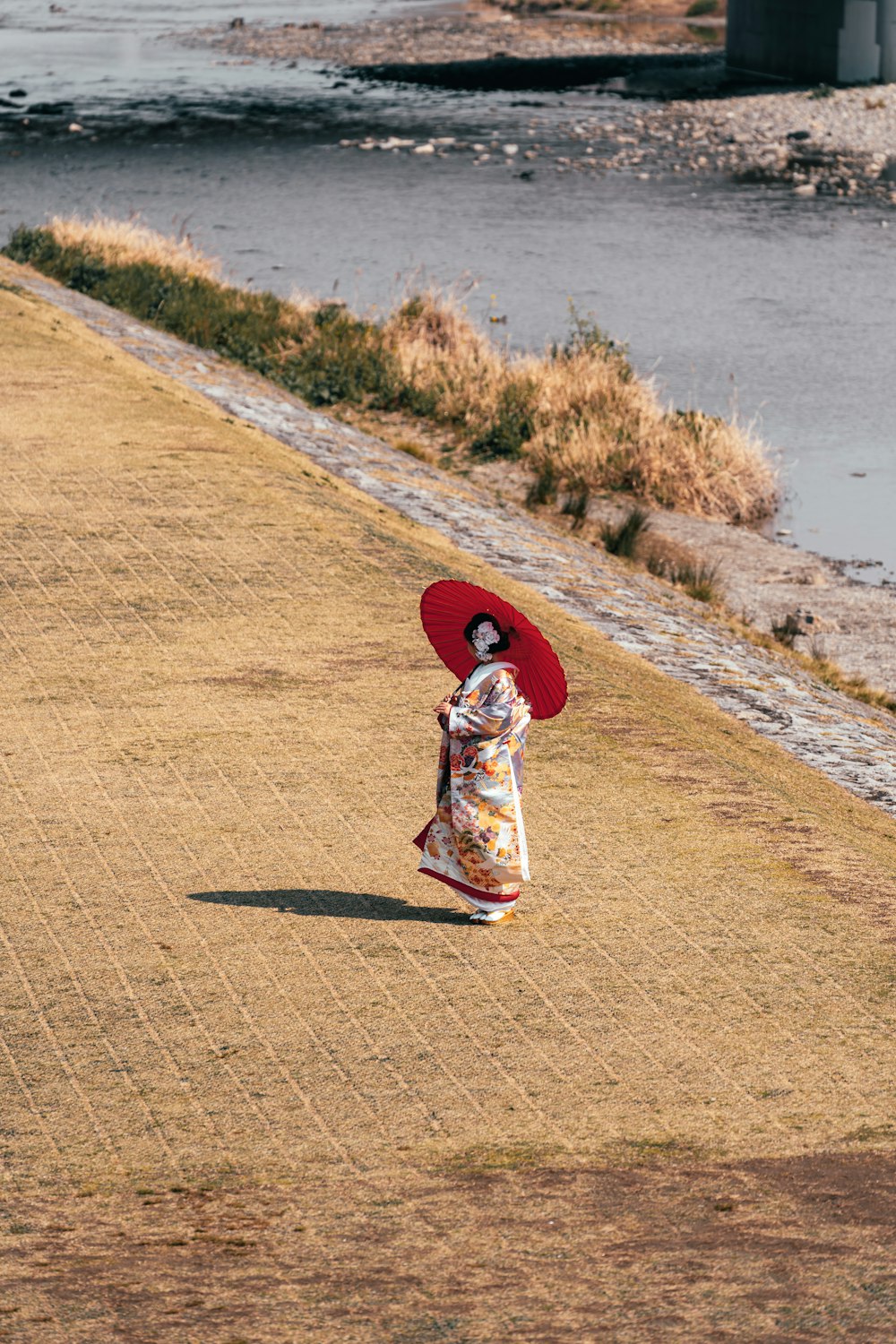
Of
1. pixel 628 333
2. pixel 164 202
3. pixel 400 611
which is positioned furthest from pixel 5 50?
pixel 400 611

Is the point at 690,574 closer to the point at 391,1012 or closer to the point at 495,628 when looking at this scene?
the point at 495,628

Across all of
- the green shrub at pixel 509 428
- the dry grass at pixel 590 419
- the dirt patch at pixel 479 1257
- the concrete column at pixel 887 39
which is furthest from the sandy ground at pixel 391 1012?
the concrete column at pixel 887 39

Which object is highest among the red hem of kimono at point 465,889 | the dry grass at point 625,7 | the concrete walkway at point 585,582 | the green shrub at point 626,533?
the dry grass at point 625,7

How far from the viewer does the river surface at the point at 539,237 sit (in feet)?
98.7

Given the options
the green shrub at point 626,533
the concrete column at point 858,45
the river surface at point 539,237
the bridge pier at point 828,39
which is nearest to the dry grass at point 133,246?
the river surface at point 539,237

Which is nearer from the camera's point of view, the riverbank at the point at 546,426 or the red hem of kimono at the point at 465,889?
the red hem of kimono at the point at 465,889

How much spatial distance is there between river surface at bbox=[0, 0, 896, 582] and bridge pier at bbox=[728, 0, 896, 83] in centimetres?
771

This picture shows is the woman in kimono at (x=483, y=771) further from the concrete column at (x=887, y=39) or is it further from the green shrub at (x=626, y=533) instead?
the concrete column at (x=887, y=39)

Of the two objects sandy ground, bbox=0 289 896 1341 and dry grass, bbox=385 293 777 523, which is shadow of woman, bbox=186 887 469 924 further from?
dry grass, bbox=385 293 777 523

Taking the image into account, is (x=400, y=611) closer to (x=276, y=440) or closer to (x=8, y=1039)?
(x=8, y=1039)

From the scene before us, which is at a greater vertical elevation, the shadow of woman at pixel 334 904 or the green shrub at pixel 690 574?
the shadow of woman at pixel 334 904

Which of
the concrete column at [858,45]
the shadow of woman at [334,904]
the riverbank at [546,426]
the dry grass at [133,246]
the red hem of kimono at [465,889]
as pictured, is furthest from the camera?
the concrete column at [858,45]

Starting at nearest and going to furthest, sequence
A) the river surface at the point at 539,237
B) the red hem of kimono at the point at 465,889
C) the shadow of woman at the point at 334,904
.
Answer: the red hem of kimono at the point at 465,889, the shadow of woman at the point at 334,904, the river surface at the point at 539,237

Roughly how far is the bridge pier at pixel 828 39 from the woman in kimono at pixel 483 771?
61.5 m
